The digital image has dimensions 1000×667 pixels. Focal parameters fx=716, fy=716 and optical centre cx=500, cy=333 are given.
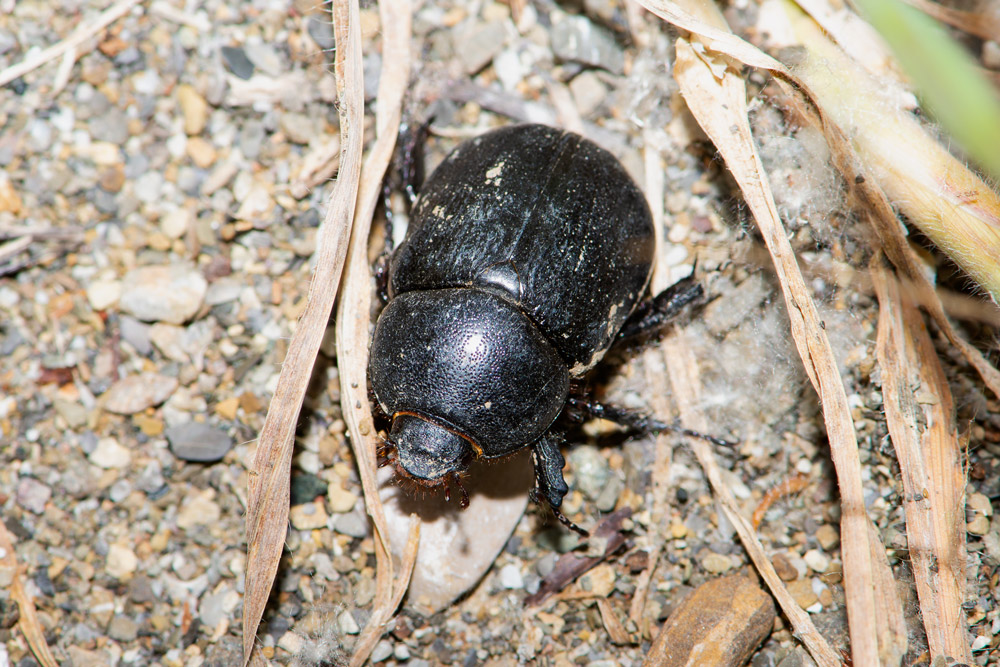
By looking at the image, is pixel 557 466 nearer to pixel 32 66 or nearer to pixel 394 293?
pixel 394 293

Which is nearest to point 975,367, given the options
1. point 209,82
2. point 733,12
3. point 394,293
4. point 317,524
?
point 733,12

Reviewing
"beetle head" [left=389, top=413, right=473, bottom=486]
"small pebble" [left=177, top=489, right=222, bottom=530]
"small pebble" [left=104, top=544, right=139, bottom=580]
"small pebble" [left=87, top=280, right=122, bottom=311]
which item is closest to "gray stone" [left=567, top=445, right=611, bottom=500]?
"beetle head" [left=389, top=413, right=473, bottom=486]

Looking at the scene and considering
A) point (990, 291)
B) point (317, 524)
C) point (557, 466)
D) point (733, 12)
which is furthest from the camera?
point (733, 12)

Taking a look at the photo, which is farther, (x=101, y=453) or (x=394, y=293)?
(x=101, y=453)

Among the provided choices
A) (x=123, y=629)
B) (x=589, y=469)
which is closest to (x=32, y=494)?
(x=123, y=629)

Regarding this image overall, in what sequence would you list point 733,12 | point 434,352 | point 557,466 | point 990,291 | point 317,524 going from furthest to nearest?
1. point 733,12
2. point 317,524
3. point 557,466
4. point 434,352
5. point 990,291

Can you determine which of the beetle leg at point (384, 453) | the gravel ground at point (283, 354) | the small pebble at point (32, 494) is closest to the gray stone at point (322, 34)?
the gravel ground at point (283, 354)

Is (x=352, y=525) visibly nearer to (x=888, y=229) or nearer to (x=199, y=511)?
(x=199, y=511)

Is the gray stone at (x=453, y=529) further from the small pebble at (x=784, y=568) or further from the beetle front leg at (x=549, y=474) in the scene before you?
the small pebble at (x=784, y=568)
